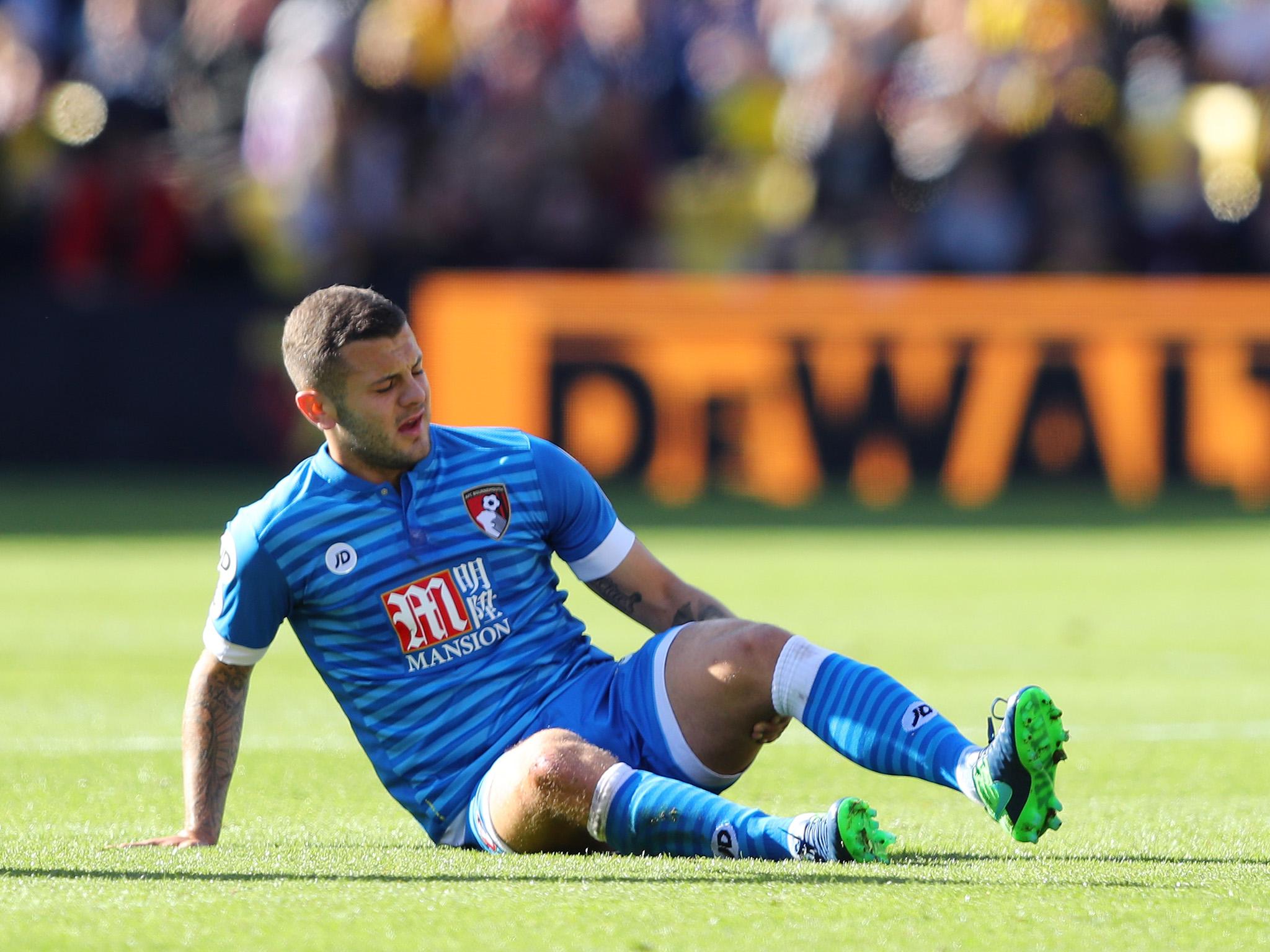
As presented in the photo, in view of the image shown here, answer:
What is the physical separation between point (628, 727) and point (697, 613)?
342 millimetres

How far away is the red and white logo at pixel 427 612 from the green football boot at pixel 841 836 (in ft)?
2.83

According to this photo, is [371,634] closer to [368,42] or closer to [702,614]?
[702,614]

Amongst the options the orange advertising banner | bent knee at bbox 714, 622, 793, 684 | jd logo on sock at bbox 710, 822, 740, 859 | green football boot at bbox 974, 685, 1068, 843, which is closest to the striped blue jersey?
bent knee at bbox 714, 622, 793, 684

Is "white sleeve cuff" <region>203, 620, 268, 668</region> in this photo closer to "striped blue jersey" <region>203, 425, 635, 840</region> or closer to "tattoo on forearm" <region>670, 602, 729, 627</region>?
"striped blue jersey" <region>203, 425, 635, 840</region>

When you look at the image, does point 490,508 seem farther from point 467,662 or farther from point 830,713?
point 830,713

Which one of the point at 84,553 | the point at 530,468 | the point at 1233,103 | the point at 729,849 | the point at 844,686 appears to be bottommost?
the point at 84,553

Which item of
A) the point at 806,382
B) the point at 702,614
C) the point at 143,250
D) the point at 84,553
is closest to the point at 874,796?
the point at 702,614

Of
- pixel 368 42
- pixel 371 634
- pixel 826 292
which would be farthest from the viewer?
pixel 368 42

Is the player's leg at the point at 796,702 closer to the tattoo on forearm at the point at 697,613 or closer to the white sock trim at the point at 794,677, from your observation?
the white sock trim at the point at 794,677

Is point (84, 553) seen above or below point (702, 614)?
below

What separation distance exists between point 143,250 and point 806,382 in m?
5.30

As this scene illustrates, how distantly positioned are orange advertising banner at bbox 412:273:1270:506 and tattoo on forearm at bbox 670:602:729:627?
1044cm

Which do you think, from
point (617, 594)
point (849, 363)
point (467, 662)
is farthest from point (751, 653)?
point (849, 363)

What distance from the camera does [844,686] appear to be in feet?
13.6
